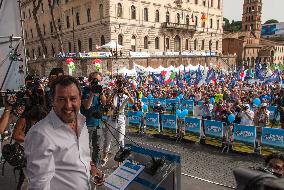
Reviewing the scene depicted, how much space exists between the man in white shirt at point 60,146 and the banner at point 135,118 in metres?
9.94

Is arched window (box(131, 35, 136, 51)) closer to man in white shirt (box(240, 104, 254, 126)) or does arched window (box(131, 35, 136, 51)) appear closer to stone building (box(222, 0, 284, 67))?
stone building (box(222, 0, 284, 67))

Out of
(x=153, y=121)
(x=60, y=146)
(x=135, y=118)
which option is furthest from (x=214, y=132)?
(x=60, y=146)

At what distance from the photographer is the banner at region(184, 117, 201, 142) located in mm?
10641

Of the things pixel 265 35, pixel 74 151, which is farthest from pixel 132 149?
pixel 265 35

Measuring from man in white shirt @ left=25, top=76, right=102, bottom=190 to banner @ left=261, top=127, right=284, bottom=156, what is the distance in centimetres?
787

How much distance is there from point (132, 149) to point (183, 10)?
56.1 metres

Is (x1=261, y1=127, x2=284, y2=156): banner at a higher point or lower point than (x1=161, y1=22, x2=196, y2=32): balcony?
lower

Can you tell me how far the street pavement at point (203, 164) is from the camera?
6355 mm

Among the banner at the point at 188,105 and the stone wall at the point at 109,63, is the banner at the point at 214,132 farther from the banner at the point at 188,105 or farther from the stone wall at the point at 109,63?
the stone wall at the point at 109,63

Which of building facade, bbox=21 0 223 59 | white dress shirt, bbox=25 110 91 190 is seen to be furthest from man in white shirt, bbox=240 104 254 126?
building facade, bbox=21 0 223 59

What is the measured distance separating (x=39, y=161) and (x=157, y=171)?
7.02 ft

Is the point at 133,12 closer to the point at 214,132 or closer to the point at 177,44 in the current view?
the point at 177,44

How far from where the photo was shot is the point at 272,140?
8969mm

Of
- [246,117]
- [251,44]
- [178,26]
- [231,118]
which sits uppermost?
[178,26]
